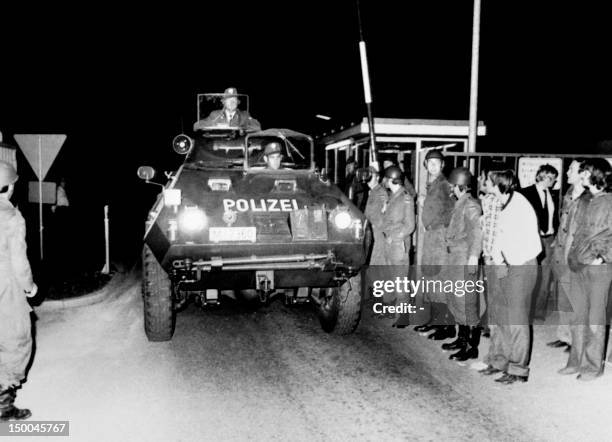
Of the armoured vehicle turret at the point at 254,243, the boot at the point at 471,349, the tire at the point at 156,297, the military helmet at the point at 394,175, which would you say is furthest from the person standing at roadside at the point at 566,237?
the tire at the point at 156,297

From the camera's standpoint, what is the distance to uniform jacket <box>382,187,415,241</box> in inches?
289

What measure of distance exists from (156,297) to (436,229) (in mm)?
3344

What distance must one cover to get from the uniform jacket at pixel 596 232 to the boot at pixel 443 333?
1.82m

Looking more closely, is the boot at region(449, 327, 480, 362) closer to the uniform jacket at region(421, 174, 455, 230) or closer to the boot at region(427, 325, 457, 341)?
the boot at region(427, 325, 457, 341)

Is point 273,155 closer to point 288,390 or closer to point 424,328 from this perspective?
point 424,328

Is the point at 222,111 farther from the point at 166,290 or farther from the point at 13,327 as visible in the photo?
the point at 13,327

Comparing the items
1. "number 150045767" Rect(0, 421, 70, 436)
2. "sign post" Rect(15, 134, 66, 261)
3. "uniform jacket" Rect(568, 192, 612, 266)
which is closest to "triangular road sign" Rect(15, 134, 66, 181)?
"sign post" Rect(15, 134, 66, 261)

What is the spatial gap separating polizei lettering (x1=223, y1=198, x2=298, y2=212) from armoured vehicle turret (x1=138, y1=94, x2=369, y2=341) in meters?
0.01

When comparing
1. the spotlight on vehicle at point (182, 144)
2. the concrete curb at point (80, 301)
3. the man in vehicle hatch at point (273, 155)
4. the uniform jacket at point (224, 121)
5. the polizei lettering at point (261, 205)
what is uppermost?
the uniform jacket at point (224, 121)

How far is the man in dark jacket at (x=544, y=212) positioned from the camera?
725 cm

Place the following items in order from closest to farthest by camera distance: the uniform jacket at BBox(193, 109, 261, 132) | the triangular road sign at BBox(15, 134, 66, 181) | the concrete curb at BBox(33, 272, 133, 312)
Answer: the concrete curb at BBox(33, 272, 133, 312), the triangular road sign at BBox(15, 134, 66, 181), the uniform jacket at BBox(193, 109, 261, 132)

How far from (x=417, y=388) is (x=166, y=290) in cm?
281

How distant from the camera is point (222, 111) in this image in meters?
9.32

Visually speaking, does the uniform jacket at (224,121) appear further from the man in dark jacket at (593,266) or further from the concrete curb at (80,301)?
the man in dark jacket at (593,266)
